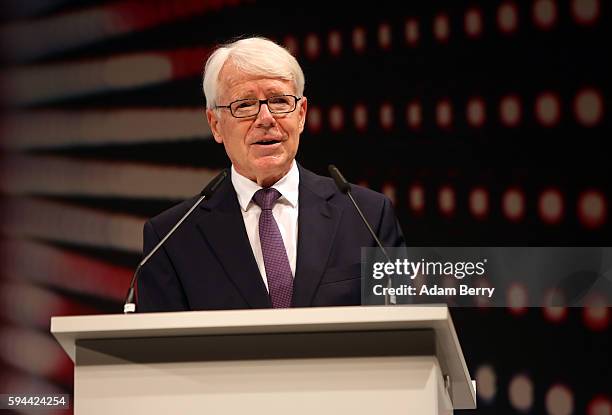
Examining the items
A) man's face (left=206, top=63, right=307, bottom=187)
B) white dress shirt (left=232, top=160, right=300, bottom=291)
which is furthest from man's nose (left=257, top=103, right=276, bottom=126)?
white dress shirt (left=232, top=160, right=300, bottom=291)

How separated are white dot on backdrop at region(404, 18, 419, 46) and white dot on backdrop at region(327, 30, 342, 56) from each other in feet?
0.75

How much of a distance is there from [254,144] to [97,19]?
4.21ft

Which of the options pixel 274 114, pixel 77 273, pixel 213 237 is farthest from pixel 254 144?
pixel 77 273

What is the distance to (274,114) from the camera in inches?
104

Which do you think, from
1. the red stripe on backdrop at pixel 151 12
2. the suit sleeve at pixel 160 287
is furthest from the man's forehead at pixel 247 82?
the red stripe on backdrop at pixel 151 12

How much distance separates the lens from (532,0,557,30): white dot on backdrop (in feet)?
11.0

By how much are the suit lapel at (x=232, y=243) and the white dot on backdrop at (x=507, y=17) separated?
125 centimetres

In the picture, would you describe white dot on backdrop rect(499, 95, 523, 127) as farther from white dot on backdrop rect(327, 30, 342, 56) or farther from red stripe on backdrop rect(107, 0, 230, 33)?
red stripe on backdrop rect(107, 0, 230, 33)

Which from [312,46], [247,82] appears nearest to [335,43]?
[312,46]

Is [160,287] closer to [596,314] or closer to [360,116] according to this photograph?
[360,116]

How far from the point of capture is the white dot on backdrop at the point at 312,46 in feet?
11.5

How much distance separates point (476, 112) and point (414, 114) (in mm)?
206

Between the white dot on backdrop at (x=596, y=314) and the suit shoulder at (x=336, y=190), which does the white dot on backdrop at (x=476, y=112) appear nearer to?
the white dot on backdrop at (x=596, y=314)

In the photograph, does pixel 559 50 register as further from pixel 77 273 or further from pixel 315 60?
pixel 77 273
